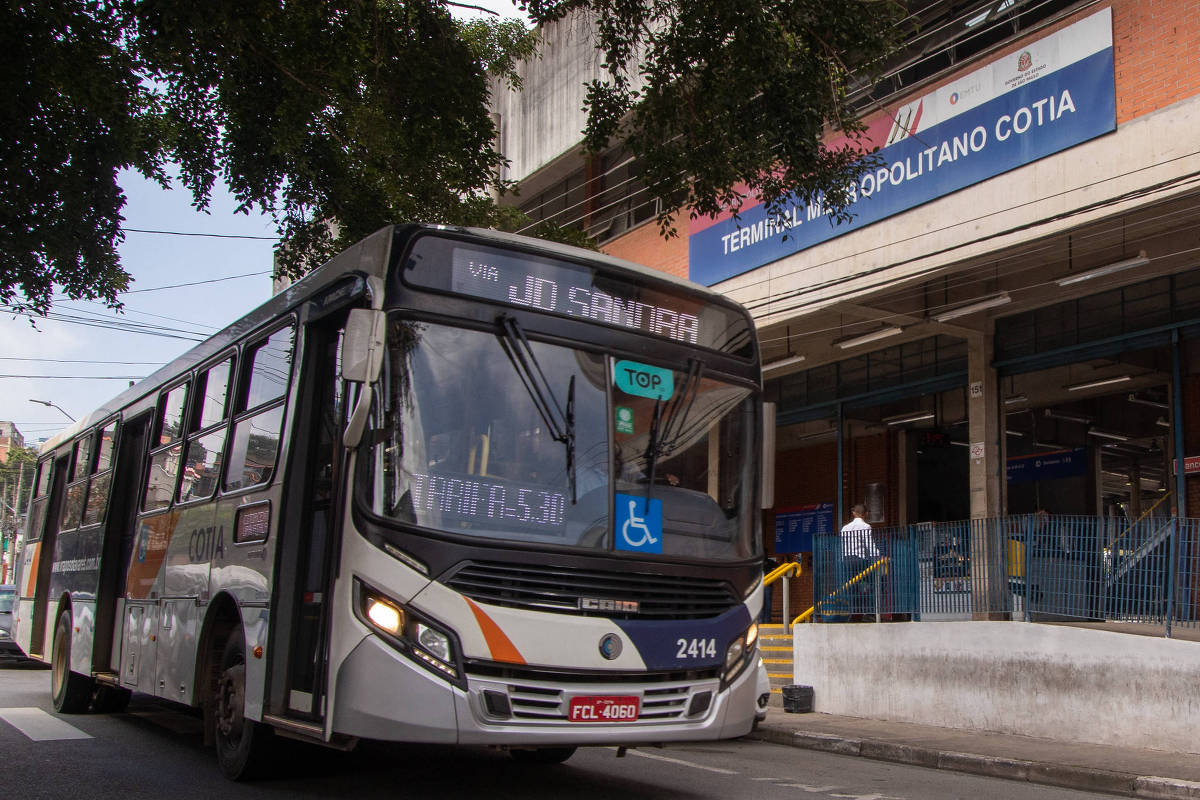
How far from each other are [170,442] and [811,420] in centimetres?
1347

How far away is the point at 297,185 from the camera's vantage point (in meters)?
10.9

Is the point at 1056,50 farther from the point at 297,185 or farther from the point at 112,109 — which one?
the point at 112,109

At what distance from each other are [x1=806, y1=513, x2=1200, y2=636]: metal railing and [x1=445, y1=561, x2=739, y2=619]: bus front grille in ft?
19.2

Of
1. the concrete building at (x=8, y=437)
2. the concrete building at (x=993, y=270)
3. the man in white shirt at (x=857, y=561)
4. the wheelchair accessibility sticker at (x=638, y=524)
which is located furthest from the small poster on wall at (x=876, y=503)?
the concrete building at (x=8, y=437)

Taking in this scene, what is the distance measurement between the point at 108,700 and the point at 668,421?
25.5 ft

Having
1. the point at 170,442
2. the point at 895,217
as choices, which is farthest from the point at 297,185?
the point at 895,217

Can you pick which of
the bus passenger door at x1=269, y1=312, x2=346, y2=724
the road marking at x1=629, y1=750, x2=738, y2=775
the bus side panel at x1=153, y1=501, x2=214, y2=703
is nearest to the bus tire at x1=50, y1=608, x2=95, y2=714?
the bus side panel at x1=153, y1=501, x2=214, y2=703

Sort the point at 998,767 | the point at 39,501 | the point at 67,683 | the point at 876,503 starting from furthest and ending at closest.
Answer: the point at 876,503
the point at 39,501
the point at 67,683
the point at 998,767

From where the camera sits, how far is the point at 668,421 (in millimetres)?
6371

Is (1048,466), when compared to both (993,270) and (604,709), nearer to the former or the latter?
(993,270)

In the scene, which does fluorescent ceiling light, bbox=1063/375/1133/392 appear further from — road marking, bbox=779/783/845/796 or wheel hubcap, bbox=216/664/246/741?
wheel hubcap, bbox=216/664/246/741

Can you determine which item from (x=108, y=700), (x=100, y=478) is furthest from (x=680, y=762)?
(x=100, y=478)

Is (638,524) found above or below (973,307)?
below

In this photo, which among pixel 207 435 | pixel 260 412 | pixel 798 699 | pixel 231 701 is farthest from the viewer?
pixel 798 699
